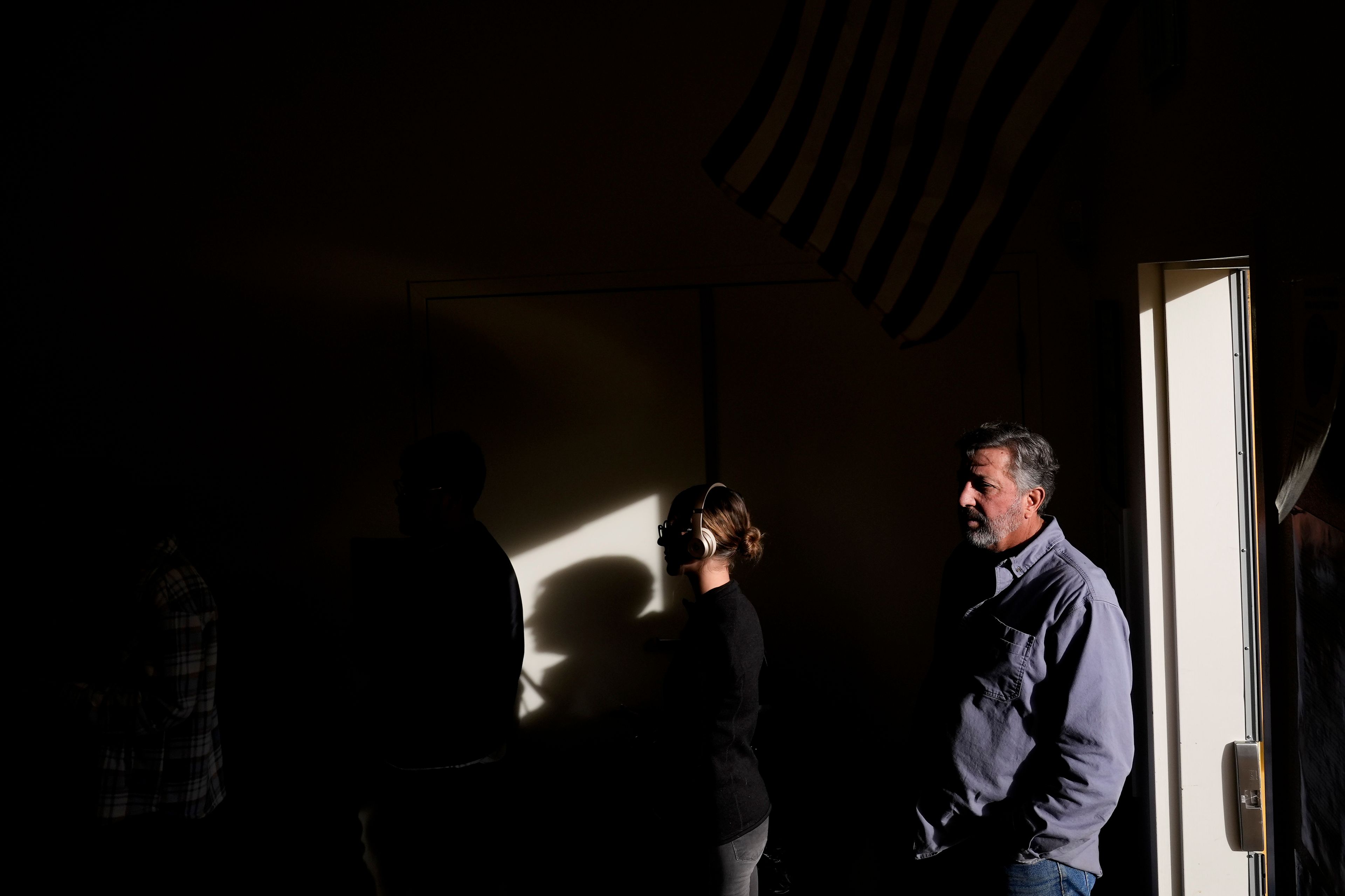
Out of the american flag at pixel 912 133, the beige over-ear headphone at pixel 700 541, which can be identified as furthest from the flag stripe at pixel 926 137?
the beige over-ear headphone at pixel 700 541

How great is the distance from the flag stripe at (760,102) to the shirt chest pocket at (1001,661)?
49.1 inches

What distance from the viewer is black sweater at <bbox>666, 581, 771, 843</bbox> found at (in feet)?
8.23

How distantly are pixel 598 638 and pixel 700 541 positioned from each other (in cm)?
149

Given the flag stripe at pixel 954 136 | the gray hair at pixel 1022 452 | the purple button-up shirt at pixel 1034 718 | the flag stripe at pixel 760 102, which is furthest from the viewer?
the gray hair at pixel 1022 452

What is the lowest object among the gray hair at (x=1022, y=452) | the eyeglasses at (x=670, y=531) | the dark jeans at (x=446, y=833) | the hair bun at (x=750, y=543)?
the dark jeans at (x=446, y=833)

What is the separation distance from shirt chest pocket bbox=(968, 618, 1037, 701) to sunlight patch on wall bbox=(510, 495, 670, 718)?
1.78m

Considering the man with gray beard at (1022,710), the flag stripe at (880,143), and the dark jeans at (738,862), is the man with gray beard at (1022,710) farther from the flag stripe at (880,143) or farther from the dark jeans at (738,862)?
the flag stripe at (880,143)

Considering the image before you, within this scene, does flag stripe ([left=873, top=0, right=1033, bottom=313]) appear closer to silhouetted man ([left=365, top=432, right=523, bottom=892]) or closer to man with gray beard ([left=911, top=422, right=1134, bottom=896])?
man with gray beard ([left=911, top=422, right=1134, bottom=896])

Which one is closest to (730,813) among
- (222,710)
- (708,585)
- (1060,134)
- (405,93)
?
(708,585)

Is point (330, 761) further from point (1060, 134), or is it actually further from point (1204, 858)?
point (1060, 134)

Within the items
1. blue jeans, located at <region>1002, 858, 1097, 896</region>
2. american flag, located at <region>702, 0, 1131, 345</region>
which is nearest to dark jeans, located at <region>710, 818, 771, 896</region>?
blue jeans, located at <region>1002, 858, 1097, 896</region>

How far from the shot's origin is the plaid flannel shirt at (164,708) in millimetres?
2865

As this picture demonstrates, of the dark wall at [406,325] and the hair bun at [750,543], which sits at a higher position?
the dark wall at [406,325]

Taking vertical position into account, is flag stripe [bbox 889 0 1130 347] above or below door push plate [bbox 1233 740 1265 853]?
above
